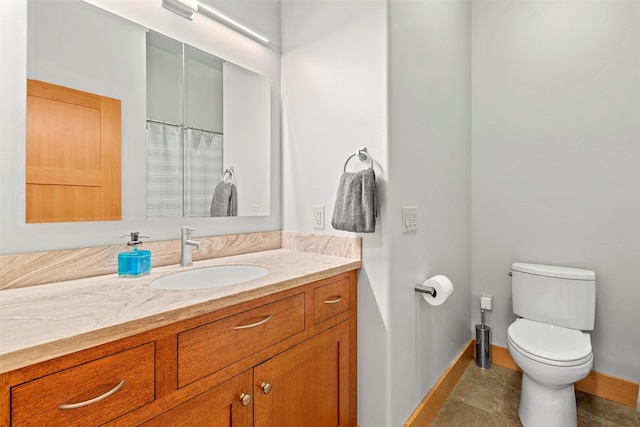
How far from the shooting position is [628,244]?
1.74 meters

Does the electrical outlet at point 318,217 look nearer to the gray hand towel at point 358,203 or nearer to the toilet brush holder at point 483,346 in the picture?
the gray hand towel at point 358,203

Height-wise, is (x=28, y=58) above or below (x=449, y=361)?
above

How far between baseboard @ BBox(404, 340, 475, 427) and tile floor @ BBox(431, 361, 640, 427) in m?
0.04

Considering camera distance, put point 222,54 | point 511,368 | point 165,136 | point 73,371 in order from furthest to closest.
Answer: point 511,368 → point 222,54 → point 165,136 → point 73,371

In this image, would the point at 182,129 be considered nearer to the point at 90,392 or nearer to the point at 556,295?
the point at 90,392

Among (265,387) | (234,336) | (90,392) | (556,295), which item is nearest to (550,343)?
(556,295)

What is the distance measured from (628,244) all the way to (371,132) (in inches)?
64.8

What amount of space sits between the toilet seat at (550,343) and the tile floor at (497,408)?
418mm

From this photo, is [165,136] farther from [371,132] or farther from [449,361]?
[449,361]

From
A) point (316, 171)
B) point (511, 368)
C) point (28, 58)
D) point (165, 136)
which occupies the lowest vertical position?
point (511, 368)

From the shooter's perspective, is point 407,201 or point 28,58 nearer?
point 28,58

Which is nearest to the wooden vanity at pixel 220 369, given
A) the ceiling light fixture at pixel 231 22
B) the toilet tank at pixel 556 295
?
the toilet tank at pixel 556 295

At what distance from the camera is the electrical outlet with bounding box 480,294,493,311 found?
2.17 metres

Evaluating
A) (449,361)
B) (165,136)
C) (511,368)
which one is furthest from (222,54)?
(511,368)
